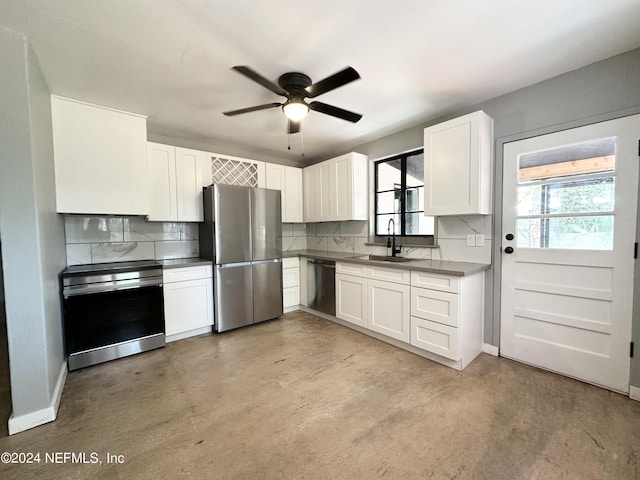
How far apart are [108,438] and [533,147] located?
3.87 metres

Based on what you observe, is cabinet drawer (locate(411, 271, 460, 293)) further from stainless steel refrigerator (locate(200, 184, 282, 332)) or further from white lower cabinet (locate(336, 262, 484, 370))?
stainless steel refrigerator (locate(200, 184, 282, 332))

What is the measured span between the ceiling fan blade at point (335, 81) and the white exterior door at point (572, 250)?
1.76 meters

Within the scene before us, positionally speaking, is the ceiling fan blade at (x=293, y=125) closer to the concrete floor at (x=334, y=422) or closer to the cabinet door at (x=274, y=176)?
the cabinet door at (x=274, y=176)

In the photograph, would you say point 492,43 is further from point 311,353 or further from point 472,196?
point 311,353

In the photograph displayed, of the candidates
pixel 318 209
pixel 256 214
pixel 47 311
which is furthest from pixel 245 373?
pixel 318 209

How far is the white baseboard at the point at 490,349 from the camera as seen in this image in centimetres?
258

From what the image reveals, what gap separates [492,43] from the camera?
180 cm

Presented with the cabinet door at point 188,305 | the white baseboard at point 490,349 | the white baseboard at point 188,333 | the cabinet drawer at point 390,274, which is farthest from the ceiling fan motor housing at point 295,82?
the white baseboard at point 490,349

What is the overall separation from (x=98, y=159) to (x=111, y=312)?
4.95 ft

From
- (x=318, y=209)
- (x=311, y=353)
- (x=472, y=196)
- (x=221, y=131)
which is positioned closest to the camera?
(x=472, y=196)

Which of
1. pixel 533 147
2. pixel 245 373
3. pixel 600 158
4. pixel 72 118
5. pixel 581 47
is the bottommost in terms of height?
pixel 245 373

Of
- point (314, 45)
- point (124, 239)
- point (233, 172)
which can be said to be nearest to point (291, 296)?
point (233, 172)

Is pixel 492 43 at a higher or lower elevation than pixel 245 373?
higher

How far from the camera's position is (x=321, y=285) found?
371 centimetres
